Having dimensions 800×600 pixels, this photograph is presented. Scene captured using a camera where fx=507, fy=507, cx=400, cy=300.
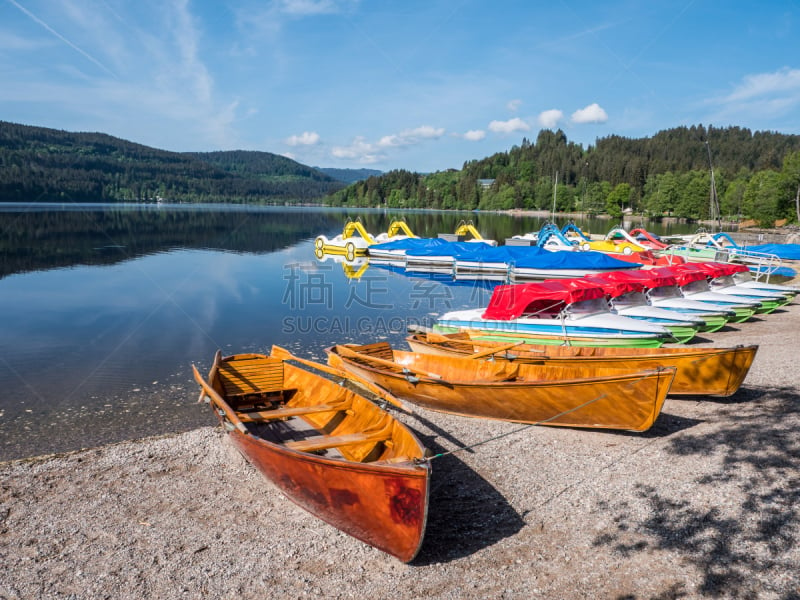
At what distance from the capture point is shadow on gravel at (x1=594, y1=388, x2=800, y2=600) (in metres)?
6.32

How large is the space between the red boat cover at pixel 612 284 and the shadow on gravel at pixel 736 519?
25.4ft

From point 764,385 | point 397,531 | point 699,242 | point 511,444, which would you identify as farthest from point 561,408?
point 699,242

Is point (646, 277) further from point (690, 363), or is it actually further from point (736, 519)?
point (736, 519)

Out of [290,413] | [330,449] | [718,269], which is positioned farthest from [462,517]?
[718,269]

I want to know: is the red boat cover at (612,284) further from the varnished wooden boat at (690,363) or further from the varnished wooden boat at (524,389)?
the varnished wooden boat at (524,389)

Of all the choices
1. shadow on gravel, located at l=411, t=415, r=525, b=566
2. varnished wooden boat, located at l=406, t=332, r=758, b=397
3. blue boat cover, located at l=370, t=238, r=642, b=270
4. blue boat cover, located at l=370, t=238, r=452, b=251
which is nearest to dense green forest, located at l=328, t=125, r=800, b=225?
blue boat cover, located at l=370, t=238, r=452, b=251

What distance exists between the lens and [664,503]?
26.4ft

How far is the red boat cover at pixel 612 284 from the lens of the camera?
17453mm

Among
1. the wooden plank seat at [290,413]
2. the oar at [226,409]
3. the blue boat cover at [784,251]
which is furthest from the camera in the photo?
the blue boat cover at [784,251]

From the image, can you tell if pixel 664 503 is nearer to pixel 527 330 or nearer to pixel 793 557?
pixel 793 557

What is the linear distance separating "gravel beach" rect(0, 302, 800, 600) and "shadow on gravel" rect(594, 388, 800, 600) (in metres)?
0.03

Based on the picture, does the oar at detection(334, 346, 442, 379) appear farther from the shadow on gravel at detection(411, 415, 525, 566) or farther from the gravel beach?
the shadow on gravel at detection(411, 415, 525, 566)

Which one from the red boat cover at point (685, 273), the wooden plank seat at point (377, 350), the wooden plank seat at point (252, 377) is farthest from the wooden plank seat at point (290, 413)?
the red boat cover at point (685, 273)

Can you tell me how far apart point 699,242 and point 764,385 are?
41595 mm
